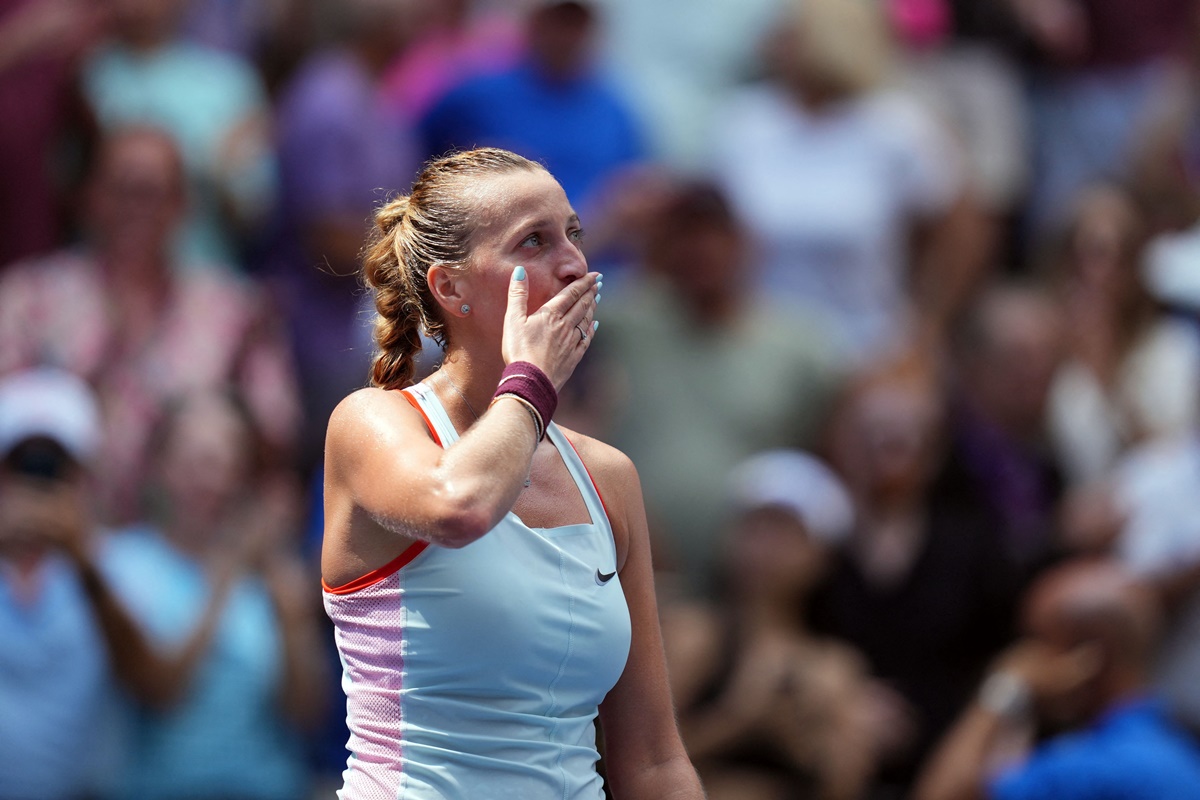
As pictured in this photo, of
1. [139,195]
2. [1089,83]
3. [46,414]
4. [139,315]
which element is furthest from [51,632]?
[1089,83]

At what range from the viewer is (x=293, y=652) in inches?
205

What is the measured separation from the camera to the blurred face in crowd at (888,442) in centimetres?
612

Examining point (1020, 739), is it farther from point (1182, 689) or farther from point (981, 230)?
point (981, 230)

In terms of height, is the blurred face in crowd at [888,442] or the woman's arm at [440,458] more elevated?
the blurred face in crowd at [888,442]

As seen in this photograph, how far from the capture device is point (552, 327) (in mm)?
2455

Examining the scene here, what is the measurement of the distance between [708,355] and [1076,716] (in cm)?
217

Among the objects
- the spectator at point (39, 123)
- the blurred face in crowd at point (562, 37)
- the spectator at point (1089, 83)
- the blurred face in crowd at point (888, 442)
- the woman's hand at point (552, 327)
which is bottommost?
the woman's hand at point (552, 327)

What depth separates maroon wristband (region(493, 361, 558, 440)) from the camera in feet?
7.77

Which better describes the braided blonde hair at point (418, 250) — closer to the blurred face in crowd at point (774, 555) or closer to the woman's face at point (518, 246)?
the woman's face at point (518, 246)

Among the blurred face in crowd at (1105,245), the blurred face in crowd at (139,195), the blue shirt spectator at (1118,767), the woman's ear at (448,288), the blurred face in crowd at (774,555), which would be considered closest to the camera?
the woman's ear at (448,288)

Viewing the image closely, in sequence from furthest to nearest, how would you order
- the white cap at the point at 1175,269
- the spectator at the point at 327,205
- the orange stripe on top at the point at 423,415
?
the spectator at the point at 327,205 → the white cap at the point at 1175,269 → the orange stripe on top at the point at 423,415

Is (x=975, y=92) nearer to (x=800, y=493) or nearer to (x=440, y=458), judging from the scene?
(x=800, y=493)

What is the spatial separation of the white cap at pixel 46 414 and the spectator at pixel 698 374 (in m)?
1.91

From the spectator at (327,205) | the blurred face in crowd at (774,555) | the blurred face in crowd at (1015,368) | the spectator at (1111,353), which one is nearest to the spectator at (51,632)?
the spectator at (327,205)
